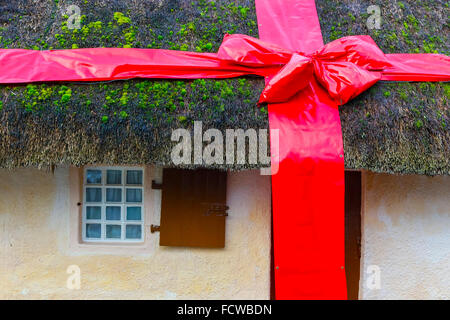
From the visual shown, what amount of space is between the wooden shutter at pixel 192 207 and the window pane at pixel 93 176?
0.68 meters

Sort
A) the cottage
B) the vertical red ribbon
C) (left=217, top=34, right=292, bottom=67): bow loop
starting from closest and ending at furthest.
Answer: the vertical red ribbon, (left=217, top=34, right=292, bottom=67): bow loop, the cottage

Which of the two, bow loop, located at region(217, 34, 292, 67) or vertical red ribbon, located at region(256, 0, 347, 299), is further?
bow loop, located at region(217, 34, 292, 67)

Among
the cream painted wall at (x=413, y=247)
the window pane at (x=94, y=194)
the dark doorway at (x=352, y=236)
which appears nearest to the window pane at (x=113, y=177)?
the window pane at (x=94, y=194)

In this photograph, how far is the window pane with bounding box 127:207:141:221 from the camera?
4.08 meters

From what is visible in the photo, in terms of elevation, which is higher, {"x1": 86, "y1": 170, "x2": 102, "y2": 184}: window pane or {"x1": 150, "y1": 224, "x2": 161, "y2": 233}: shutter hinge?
{"x1": 86, "y1": 170, "x2": 102, "y2": 184}: window pane

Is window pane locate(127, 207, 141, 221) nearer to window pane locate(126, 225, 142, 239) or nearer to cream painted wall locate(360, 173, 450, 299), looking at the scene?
window pane locate(126, 225, 142, 239)

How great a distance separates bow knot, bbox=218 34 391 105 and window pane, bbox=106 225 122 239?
1929 mm

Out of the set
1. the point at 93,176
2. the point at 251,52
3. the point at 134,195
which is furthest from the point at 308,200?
the point at 93,176

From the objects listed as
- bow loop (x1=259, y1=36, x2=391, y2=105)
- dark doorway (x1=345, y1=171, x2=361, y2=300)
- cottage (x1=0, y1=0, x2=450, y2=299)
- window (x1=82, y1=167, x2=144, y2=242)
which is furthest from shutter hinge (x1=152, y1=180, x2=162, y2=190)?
dark doorway (x1=345, y1=171, x2=361, y2=300)

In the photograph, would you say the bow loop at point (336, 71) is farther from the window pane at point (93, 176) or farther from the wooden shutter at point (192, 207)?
the window pane at point (93, 176)

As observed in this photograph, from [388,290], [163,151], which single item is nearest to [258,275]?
[388,290]

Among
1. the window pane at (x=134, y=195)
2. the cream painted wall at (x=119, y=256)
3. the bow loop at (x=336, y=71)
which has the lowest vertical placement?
the cream painted wall at (x=119, y=256)

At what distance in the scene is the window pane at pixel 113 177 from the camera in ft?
13.4

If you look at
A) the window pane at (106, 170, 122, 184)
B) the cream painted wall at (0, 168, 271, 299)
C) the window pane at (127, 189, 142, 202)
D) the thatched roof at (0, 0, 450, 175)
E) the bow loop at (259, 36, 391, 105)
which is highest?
the bow loop at (259, 36, 391, 105)
